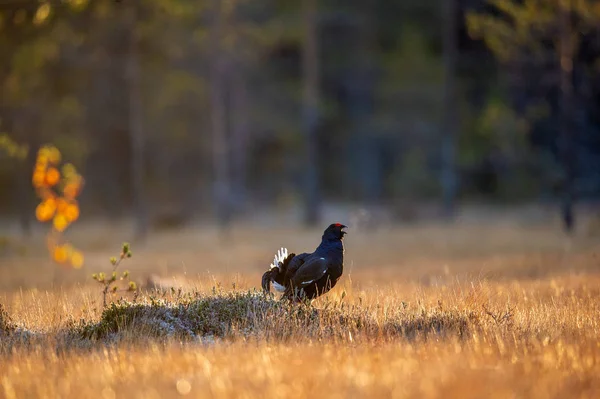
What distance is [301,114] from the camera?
142 feet

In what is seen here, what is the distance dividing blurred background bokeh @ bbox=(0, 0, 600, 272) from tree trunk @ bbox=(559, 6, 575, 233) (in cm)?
7

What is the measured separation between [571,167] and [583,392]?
2003 centimetres

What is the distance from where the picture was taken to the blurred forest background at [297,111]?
3066cm

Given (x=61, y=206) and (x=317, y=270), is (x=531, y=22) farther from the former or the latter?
(x=317, y=270)

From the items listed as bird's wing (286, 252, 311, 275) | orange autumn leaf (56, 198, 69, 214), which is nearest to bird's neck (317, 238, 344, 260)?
bird's wing (286, 252, 311, 275)

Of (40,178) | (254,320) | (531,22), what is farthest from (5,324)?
(531,22)

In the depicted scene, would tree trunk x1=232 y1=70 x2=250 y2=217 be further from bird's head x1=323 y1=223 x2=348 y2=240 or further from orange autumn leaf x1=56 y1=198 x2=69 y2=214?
bird's head x1=323 y1=223 x2=348 y2=240

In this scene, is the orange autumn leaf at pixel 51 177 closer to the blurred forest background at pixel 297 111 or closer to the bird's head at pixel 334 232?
the blurred forest background at pixel 297 111

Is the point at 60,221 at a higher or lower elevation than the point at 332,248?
higher

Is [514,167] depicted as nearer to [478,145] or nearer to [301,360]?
[478,145]

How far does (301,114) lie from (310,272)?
1338 inches

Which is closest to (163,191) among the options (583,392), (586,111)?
(586,111)

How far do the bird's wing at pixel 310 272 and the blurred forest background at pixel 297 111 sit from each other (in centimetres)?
1651

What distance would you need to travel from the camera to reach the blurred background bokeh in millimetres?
30438
